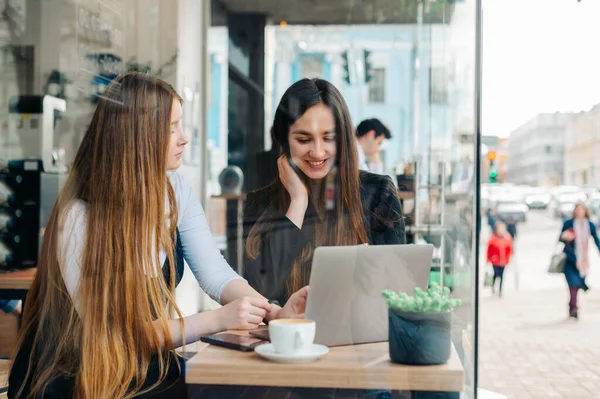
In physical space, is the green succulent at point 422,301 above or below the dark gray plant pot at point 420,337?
above

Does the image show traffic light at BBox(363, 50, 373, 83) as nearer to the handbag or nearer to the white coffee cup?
the white coffee cup

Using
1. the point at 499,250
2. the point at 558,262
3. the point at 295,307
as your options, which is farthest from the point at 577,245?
the point at 499,250

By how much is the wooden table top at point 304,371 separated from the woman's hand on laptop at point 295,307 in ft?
0.69

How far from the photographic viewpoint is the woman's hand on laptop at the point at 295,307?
5.72 ft

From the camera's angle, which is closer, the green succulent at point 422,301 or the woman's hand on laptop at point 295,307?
the green succulent at point 422,301

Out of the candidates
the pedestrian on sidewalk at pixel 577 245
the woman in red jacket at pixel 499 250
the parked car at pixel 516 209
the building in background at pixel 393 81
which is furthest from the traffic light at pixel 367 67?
the woman in red jacket at pixel 499 250

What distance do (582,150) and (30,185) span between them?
1875 mm

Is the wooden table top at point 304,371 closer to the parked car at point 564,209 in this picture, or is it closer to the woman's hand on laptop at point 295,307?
the woman's hand on laptop at point 295,307

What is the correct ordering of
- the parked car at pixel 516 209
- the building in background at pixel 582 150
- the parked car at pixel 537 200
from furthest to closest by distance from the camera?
the parked car at pixel 516 209 → the parked car at pixel 537 200 → the building in background at pixel 582 150

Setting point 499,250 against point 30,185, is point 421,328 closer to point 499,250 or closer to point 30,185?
point 30,185

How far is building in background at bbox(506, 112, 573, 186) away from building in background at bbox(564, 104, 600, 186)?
0.08 feet

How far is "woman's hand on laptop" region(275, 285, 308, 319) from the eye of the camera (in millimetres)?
1745

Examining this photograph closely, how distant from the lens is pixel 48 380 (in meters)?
1.70

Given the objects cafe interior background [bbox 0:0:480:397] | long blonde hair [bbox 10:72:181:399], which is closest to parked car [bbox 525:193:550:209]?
cafe interior background [bbox 0:0:480:397]
